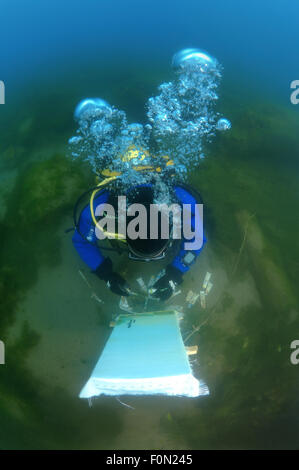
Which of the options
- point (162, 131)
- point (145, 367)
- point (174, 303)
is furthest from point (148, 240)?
Result: point (162, 131)

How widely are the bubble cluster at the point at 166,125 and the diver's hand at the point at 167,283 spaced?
1.82 metres

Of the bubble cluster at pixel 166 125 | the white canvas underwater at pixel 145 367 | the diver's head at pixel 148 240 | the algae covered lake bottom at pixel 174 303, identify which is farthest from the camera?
the bubble cluster at pixel 166 125

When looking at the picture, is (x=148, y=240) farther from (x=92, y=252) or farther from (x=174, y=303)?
(x=174, y=303)

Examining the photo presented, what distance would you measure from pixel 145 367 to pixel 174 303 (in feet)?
6.32

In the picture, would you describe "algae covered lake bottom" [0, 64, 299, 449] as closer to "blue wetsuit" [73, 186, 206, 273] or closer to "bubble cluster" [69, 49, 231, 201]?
"bubble cluster" [69, 49, 231, 201]

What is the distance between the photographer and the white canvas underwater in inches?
68.1

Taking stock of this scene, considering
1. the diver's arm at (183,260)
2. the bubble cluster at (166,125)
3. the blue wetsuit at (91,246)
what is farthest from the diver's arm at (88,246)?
the bubble cluster at (166,125)

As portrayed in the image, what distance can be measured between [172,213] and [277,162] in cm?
265

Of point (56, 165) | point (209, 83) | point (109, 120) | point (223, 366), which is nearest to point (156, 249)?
point (223, 366)

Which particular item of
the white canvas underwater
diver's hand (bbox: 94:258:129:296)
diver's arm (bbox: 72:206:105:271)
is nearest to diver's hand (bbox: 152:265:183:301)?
diver's hand (bbox: 94:258:129:296)

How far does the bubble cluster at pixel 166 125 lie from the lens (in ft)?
14.9

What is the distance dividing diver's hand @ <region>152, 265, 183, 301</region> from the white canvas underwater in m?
0.62

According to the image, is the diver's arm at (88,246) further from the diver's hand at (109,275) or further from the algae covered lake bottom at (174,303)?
the algae covered lake bottom at (174,303)

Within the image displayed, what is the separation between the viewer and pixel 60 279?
154 inches
